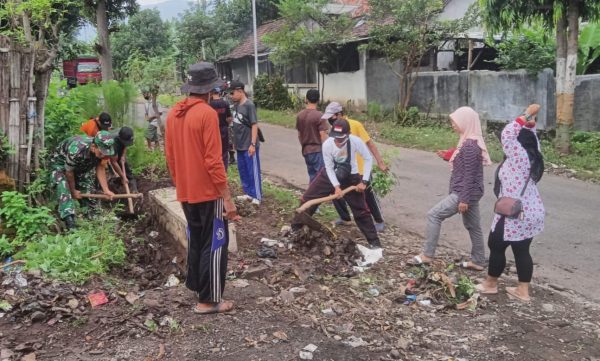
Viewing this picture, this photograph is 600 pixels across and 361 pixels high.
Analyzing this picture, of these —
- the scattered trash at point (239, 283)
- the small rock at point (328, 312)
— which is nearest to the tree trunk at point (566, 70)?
the small rock at point (328, 312)

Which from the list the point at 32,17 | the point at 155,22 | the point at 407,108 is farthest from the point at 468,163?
the point at 155,22

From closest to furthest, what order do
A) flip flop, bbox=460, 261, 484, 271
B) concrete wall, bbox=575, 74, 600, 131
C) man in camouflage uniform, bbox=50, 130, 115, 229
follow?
flip flop, bbox=460, 261, 484, 271 < man in camouflage uniform, bbox=50, 130, 115, 229 < concrete wall, bbox=575, 74, 600, 131

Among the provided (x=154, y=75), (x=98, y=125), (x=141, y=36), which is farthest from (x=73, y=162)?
(x=141, y=36)

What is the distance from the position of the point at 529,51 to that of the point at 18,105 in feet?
38.0

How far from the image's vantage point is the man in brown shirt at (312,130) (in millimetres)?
7121

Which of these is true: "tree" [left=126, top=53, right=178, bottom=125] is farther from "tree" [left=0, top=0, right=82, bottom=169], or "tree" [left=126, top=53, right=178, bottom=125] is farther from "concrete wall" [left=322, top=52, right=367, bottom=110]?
"concrete wall" [left=322, top=52, right=367, bottom=110]

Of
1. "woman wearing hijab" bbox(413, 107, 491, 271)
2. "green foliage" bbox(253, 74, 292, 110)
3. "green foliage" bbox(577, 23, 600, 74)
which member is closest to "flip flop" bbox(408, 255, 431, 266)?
"woman wearing hijab" bbox(413, 107, 491, 271)

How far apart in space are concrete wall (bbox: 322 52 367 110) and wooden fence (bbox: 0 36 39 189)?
14.0m

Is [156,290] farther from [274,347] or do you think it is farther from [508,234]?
[508,234]

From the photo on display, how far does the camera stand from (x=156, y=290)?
15.2ft

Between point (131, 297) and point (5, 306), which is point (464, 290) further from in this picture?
point (5, 306)

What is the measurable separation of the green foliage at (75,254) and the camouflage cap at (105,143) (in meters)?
0.82

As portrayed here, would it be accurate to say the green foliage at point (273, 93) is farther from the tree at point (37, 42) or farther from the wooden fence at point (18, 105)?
the wooden fence at point (18, 105)

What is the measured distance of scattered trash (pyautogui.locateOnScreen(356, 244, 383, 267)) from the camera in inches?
212
